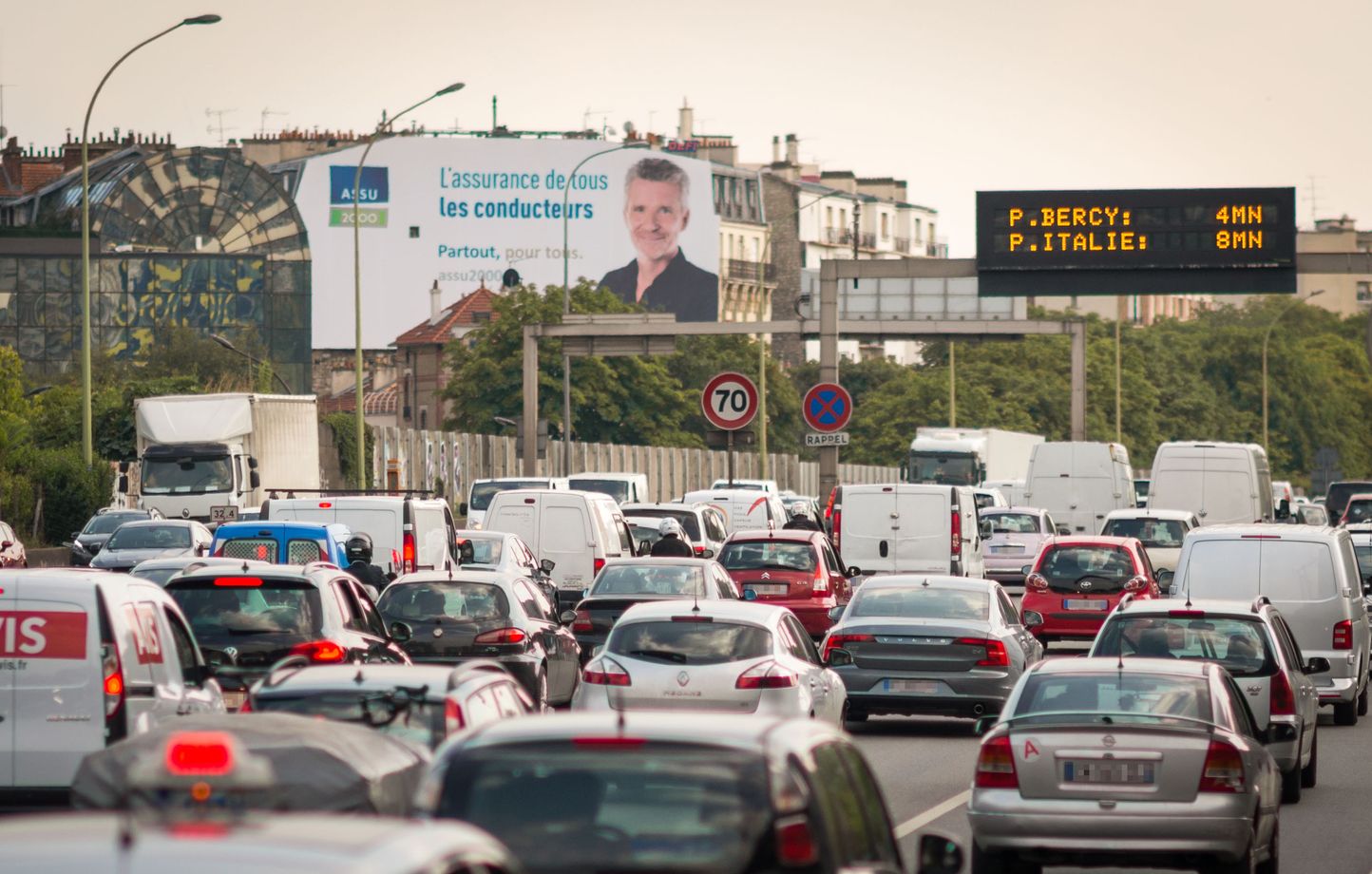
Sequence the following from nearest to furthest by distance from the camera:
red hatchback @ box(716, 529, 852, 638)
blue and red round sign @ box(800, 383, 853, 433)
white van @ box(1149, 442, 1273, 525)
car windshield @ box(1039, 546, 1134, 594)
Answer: red hatchback @ box(716, 529, 852, 638), car windshield @ box(1039, 546, 1134, 594), blue and red round sign @ box(800, 383, 853, 433), white van @ box(1149, 442, 1273, 525)

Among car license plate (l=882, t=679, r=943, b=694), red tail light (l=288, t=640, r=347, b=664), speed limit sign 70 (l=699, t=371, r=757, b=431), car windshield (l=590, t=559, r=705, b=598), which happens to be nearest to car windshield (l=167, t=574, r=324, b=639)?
red tail light (l=288, t=640, r=347, b=664)

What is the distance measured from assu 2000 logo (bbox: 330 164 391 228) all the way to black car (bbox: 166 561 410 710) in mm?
115510

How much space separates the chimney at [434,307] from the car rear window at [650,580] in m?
107

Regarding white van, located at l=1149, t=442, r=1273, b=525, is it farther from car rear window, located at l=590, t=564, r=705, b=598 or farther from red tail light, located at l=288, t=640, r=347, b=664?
red tail light, located at l=288, t=640, r=347, b=664

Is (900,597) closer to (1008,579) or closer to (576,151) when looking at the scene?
(1008,579)

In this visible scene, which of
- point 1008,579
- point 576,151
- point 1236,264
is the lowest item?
point 1008,579

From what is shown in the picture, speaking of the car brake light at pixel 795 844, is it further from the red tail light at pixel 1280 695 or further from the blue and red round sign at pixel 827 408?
the blue and red round sign at pixel 827 408

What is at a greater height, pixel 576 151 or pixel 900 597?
pixel 576 151

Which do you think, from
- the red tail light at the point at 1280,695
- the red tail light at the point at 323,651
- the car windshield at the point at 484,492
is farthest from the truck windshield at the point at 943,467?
the red tail light at the point at 323,651

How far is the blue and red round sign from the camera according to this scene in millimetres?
34438

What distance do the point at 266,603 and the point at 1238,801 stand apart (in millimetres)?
7283

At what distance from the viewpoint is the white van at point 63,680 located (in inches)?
489

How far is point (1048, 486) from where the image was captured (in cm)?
5338

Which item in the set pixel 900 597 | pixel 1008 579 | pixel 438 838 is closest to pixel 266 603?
pixel 900 597
